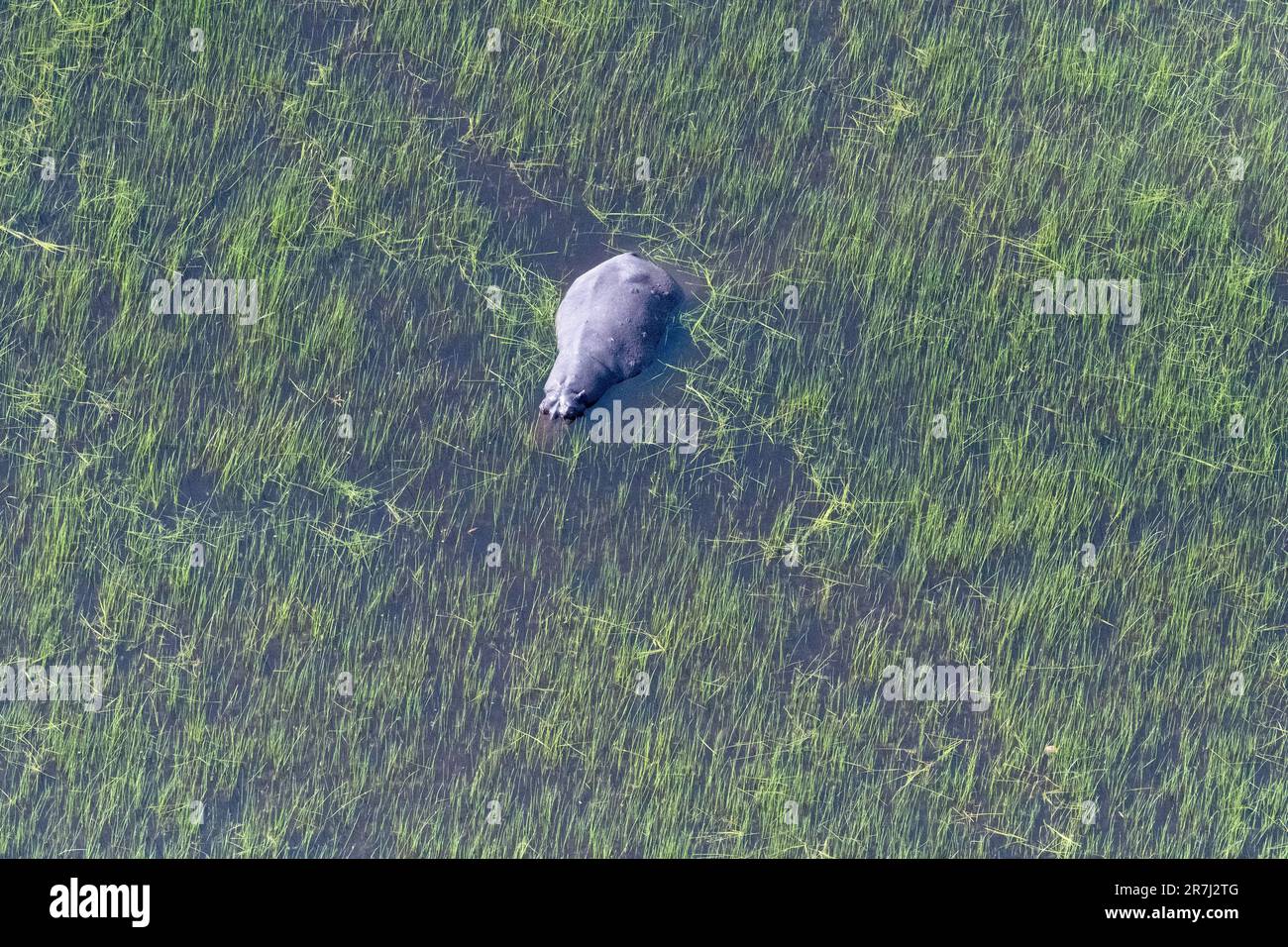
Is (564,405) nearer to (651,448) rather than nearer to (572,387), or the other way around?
(572,387)

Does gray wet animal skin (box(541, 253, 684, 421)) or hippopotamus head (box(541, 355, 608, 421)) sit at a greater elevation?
gray wet animal skin (box(541, 253, 684, 421))

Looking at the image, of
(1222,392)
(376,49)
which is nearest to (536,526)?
(376,49)

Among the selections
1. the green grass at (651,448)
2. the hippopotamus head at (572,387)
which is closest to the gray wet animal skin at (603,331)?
the hippopotamus head at (572,387)

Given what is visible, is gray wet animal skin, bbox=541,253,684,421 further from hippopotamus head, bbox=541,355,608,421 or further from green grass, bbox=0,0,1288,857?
green grass, bbox=0,0,1288,857

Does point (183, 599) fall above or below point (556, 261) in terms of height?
below

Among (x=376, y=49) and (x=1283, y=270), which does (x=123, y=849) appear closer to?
(x=376, y=49)

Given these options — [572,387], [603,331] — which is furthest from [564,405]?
[603,331]

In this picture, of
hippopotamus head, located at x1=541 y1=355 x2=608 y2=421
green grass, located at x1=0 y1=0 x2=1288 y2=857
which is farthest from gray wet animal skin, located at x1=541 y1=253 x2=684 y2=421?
green grass, located at x1=0 y1=0 x2=1288 y2=857
